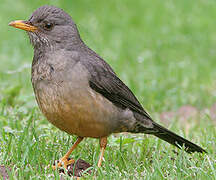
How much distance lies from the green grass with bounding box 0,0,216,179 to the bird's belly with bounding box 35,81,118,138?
1.33 feet

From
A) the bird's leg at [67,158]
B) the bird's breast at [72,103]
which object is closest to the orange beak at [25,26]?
the bird's breast at [72,103]

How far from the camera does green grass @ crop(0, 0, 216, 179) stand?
5.51m

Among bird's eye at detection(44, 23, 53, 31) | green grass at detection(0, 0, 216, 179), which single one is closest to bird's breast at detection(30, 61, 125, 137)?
green grass at detection(0, 0, 216, 179)

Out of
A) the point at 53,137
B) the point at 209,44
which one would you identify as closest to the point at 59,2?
the point at 209,44

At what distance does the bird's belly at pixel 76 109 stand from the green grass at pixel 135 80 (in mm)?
406

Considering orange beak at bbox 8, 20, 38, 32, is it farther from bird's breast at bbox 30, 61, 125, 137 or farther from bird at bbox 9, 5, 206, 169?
bird's breast at bbox 30, 61, 125, 137

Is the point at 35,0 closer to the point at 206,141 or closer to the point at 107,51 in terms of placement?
the point at 107,51

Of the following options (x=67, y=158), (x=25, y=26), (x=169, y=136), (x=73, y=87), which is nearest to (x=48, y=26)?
(x=25, y=26)

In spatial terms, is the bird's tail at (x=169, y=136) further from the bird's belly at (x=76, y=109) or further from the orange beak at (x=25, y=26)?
the orange beak at (x=25, y=26)

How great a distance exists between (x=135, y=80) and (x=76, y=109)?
15.1 ft

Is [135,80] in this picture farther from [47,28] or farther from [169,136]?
[47,28]

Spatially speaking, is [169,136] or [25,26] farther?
[169,136]

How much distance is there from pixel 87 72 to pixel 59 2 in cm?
932

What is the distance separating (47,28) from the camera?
5961 millimetres
